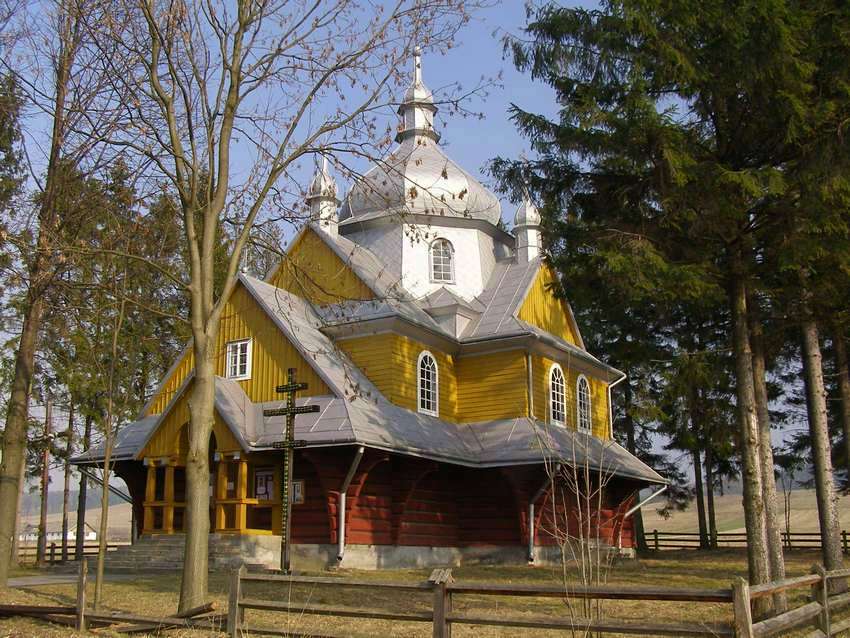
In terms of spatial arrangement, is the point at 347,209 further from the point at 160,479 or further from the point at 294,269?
the point at 294,269

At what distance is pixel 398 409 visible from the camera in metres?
19.5

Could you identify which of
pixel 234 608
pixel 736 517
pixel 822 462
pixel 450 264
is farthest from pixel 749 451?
pixel 736 517

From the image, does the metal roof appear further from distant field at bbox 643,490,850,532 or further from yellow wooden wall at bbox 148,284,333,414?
distant field at bbox 643,490,850,532

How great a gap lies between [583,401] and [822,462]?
34.5ft

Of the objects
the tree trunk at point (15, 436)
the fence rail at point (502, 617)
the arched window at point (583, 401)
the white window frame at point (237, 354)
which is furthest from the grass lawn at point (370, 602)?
the arched window at point (583, 401)

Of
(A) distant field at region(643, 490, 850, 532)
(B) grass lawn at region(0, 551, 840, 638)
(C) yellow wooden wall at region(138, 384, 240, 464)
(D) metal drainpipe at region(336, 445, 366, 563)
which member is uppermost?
(C) yellow wooden wall at region(138, 384, 240, 464)

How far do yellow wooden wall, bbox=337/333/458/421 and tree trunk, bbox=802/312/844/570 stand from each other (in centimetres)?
883

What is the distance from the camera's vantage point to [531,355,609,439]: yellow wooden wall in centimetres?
2136

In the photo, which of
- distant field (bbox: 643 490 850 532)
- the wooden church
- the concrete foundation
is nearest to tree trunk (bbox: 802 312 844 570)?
the wooden church

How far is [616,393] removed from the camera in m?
30.2

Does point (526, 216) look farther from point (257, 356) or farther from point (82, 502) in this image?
point (82, 502)

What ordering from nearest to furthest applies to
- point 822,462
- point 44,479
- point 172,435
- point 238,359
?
point 822,462
point 172,435
point 238,359
point 44,479

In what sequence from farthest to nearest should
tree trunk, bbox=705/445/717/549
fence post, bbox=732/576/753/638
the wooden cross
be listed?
tree trunk, bbox=705/445/717/549 < the wooden cross < fence post, bbox=732/576/753/638

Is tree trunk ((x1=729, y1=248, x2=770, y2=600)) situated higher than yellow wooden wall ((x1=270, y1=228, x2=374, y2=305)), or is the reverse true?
yellow wooden wall ((x1=270, y1=228, x2=374, y2=305))
